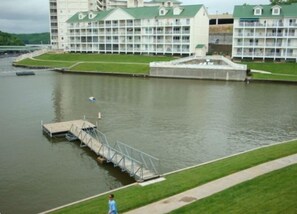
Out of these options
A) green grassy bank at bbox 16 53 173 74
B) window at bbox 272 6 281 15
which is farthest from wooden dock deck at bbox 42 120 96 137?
window at bbox 272 6 281 15

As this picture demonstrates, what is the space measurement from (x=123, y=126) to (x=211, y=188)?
21.0 meters

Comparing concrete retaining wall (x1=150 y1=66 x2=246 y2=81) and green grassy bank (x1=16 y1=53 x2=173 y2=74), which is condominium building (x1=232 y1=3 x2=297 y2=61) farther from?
green grassy bank (x1=16 y1=53 x2=173 y2=74)

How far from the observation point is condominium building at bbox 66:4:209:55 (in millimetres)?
103000

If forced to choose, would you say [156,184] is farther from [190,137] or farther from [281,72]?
[281,72]

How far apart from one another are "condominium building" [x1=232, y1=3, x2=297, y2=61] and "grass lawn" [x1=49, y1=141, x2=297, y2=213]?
69326 mm

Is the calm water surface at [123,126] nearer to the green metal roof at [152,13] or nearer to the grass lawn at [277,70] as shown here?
the grass lawn at [277,70]

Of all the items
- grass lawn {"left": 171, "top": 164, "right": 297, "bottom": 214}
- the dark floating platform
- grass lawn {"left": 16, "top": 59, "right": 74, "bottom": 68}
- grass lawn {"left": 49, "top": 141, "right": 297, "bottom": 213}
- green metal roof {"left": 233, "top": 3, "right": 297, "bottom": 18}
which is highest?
green metal roof {"left": 233, "top": 3, "right": 297, "bottom": 18}

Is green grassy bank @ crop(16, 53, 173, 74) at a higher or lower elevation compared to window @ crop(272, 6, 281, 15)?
lower

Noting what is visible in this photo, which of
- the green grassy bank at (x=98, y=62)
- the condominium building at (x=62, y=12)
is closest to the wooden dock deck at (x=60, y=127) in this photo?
the green grassy bank at (x=98, y=62)

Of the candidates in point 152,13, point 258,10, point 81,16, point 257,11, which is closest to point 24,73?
point 152,13

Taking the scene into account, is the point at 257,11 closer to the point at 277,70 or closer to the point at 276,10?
the point at 276,10

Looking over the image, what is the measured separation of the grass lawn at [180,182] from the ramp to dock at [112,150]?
216 cm

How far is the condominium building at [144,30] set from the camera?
103 m

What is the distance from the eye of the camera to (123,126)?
127 feet
